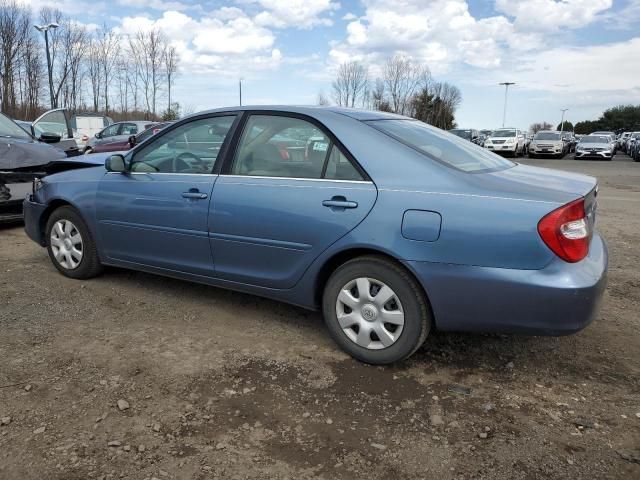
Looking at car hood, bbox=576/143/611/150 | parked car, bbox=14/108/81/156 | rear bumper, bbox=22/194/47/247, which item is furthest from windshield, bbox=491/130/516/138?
rear bumper, bbox=22/194/47/247

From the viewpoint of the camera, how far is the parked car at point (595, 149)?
1139 inches

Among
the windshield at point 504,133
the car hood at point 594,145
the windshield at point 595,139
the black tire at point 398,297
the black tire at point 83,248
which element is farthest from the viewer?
the windshield at point 504,133

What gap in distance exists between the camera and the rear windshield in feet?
10.8

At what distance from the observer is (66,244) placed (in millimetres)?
4746

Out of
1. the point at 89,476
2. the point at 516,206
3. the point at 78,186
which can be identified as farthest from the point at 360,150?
the point at 78,186

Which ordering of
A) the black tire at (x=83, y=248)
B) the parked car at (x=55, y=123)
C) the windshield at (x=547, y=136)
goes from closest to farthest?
the black tire at (x=83, y=248) < the parked car at (x=55, y=123) < the windshield at (x=547, y=136)

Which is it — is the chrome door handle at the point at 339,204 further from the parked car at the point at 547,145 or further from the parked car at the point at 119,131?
the parked car at the point at 547,145

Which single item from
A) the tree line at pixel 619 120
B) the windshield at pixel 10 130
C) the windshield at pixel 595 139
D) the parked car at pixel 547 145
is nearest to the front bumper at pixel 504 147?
the parked car at pixel 547 145

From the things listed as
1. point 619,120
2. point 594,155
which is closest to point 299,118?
point 594,155

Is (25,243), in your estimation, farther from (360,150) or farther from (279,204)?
(360,150)

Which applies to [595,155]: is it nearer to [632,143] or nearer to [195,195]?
[632,143]

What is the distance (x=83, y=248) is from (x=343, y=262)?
254cm

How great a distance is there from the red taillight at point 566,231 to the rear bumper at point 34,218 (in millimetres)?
4190

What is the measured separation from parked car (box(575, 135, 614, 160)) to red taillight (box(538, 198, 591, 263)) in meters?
29.8
